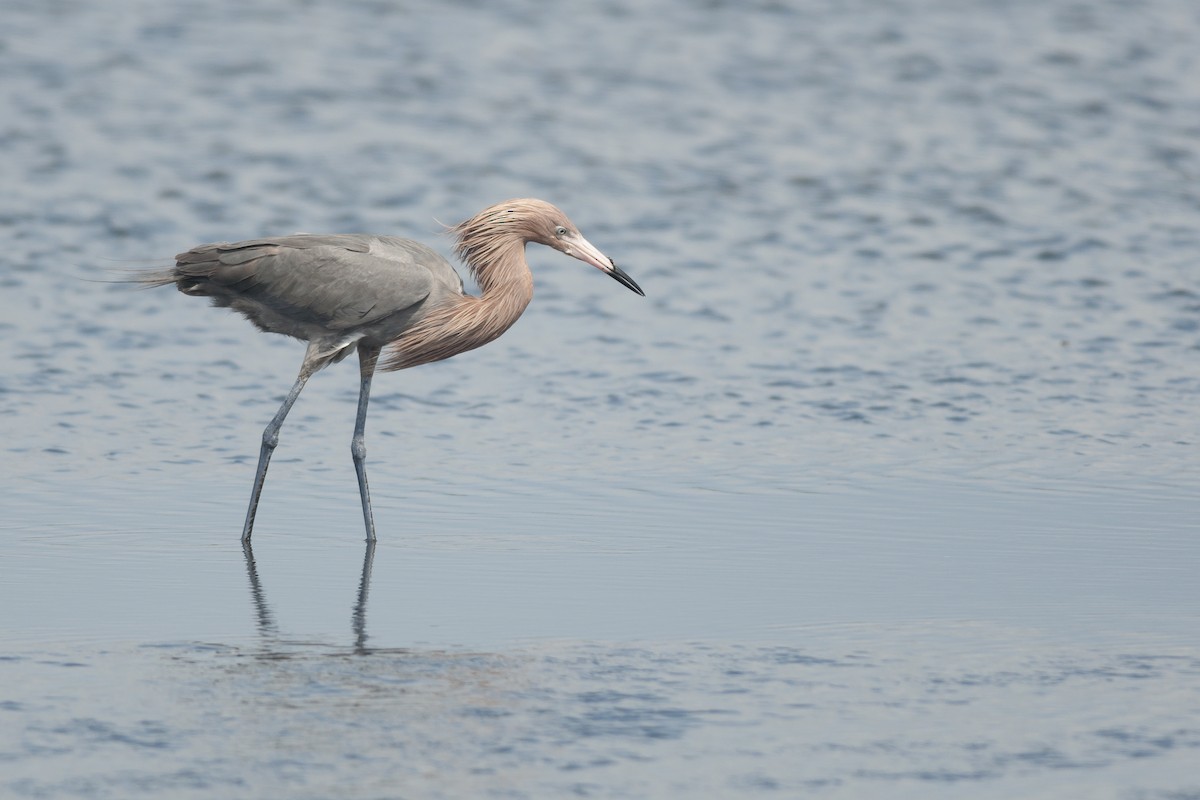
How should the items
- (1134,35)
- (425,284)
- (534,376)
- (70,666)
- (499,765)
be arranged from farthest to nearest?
(1134,35)
(534,376)
(425,284)
(70,666)
(499,765)

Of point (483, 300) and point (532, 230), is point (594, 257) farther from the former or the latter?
point (483, 300)

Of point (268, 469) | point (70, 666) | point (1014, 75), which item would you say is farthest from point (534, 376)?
point (1014, 75)

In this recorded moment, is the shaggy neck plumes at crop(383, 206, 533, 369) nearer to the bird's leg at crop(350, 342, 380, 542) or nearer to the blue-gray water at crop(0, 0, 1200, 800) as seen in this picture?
the bird's leg at crop(350, 342, 380, 542)

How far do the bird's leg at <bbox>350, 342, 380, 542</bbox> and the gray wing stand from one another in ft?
1.14

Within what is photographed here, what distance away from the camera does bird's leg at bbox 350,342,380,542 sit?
26.7 ft

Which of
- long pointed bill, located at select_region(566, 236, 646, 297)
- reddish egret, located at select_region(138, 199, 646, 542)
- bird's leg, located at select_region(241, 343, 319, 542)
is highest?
long pointed bill, located at select_region(566, 236, 646, 297)

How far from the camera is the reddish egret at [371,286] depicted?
8.73 meters

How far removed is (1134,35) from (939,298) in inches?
404

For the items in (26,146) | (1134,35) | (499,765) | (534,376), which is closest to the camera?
(499,765)

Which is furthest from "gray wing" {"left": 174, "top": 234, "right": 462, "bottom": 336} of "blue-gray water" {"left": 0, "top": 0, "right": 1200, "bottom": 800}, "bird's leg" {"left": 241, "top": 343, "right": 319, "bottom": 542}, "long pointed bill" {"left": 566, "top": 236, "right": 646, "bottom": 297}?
"blue-gray water" {"left": 0, "top": 0, "right": 1200, "bottom": 800}

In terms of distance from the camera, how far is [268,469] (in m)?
9.17

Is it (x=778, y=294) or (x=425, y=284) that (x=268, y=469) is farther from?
(x=778, y=294)

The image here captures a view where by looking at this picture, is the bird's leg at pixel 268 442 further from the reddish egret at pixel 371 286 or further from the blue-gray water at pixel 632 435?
the blue-gray water at pixel 632 435

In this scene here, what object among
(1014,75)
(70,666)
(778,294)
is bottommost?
(70,666)
